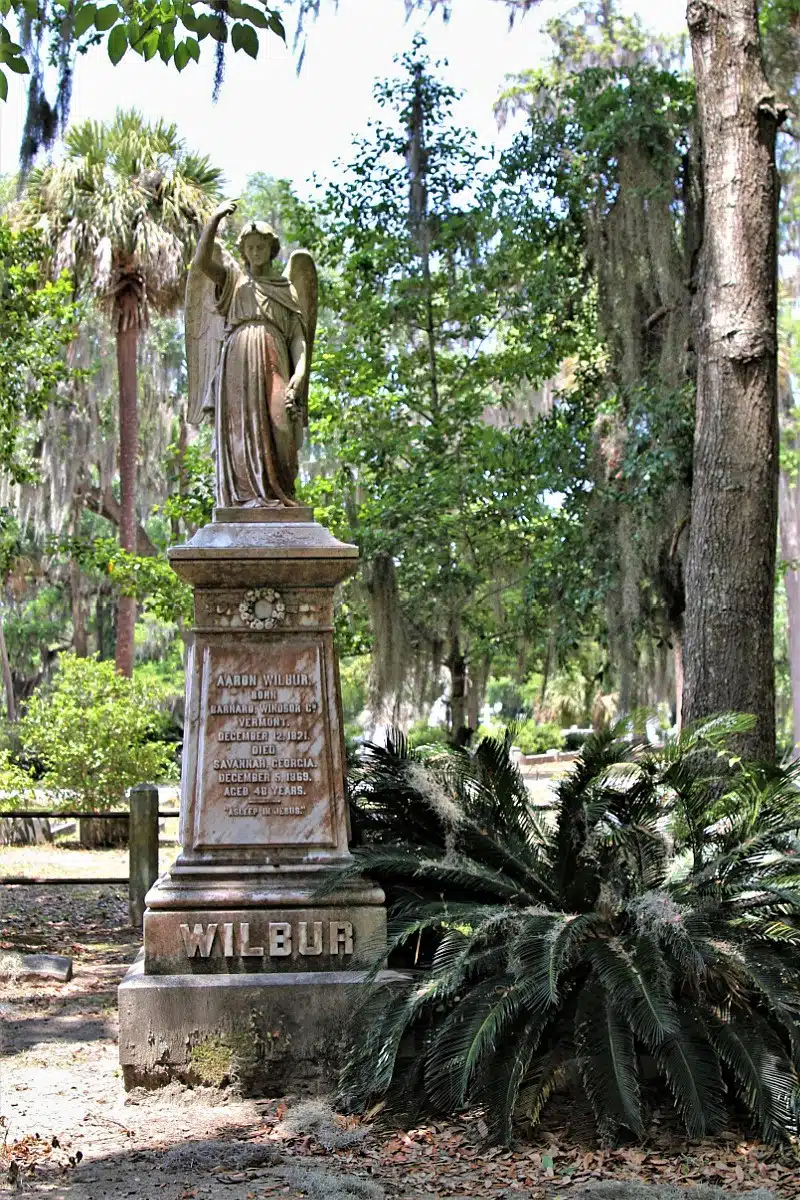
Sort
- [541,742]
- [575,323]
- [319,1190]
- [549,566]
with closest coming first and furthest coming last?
[319,1190]
[549,566]
[575,323]
[541,742]

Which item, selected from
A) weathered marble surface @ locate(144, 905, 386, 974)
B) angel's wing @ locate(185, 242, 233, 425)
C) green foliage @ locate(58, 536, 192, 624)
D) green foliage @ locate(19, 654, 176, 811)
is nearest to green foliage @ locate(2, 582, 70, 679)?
green foliage @ locate(58, 536, 192, 624)

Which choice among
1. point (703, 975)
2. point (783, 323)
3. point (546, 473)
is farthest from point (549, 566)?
point (783, 323)

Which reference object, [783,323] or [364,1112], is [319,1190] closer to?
[364,1112]

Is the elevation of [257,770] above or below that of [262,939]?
above

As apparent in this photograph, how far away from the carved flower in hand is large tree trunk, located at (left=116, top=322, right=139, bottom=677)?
1451 cm

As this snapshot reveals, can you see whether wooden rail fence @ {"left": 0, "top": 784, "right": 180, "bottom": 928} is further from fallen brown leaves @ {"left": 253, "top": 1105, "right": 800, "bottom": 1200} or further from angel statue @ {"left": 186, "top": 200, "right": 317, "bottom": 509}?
fallen brown leaves @ {"left": 253, "top": 1105, "right": 800, "bottom": 1200}

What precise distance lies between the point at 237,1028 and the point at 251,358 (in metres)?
3.37

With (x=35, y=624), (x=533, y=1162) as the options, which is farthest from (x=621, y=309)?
(x=35, y=624)

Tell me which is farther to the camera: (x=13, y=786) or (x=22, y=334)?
(x=13, y=786)

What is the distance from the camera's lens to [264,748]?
629cm

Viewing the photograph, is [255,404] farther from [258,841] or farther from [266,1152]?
[266,1152]

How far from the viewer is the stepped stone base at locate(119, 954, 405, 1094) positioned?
18.9 ft

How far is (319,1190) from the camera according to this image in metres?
4.58

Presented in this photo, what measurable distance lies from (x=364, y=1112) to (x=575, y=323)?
1137 centimetres
